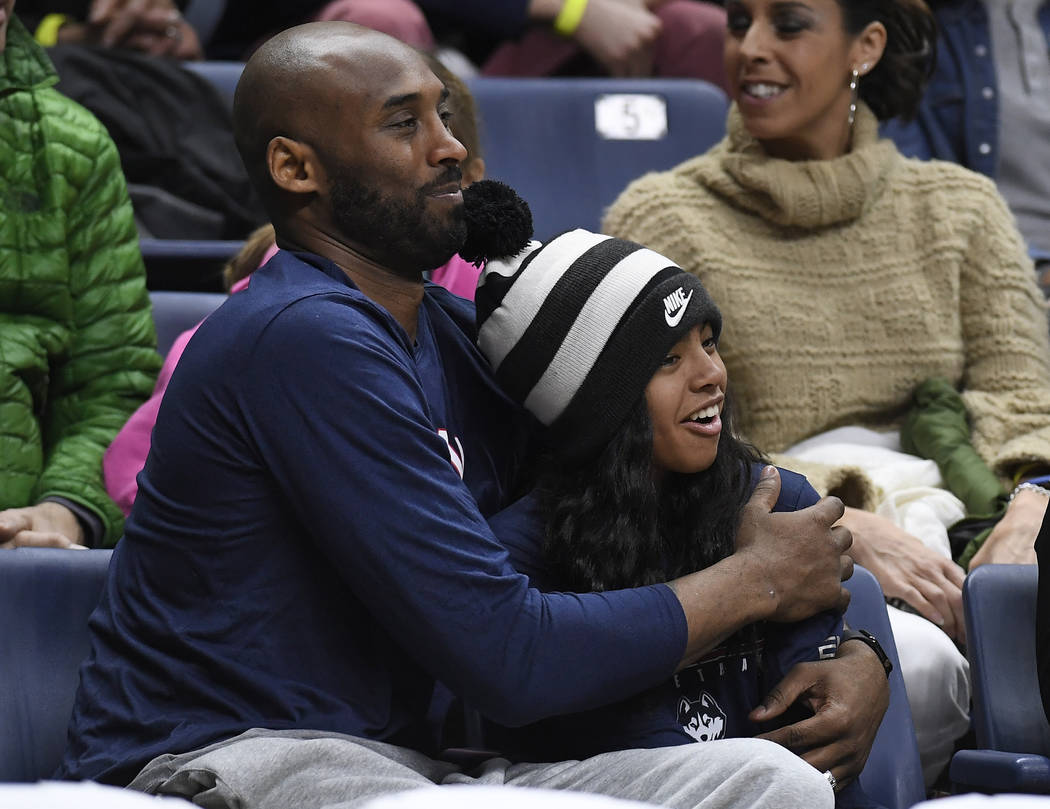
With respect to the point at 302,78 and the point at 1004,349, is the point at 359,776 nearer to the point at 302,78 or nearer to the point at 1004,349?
the point at 302,78

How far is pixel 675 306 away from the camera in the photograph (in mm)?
1727

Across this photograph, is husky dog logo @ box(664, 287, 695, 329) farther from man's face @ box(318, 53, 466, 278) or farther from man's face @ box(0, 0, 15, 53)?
man's face @ box(0, 0, 15, 53)

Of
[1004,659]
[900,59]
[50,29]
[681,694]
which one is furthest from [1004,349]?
[50,29]

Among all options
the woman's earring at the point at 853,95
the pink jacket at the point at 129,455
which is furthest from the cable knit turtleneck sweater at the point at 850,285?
the pink jacket at the point at 129,455

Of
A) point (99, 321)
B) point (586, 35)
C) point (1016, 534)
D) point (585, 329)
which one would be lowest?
point (1016, 534)

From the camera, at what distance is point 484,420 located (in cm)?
183

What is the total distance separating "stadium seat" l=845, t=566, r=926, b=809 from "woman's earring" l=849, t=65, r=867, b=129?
1.27 m

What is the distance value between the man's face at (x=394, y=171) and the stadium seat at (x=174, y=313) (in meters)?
1.07

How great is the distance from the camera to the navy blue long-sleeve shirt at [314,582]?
149 centimetres

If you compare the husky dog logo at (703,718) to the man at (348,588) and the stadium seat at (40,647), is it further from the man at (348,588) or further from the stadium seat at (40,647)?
the stadium seat at (40,647)

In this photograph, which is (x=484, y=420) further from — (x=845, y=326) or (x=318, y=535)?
(x=845, y=326)

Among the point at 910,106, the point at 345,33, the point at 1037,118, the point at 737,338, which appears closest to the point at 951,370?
the point at 737,338

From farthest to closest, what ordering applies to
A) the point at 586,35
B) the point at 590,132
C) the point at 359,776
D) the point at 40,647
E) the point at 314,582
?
the point at 586,35, the point at 590,132, the point at 40,647, the point at 314,582, the point at 359,776

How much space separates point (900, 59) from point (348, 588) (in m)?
1.87
